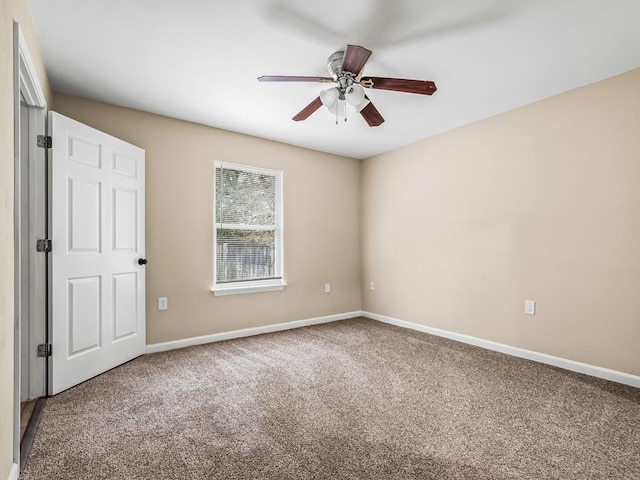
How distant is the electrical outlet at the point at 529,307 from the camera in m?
3.03

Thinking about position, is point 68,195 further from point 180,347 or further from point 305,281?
point 305,281

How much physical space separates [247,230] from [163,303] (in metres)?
1.24

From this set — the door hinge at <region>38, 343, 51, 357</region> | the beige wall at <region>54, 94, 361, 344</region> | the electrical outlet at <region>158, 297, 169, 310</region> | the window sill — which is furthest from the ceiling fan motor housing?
the door hinge at <region>38, 343, 51, 357</region>

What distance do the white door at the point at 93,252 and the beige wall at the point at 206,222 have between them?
0.23 metres

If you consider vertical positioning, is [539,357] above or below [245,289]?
below

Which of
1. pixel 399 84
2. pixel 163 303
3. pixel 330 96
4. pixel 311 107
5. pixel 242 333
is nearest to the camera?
pixel 399 84

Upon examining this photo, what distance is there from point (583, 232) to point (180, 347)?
390cm

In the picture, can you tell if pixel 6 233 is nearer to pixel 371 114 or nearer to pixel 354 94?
pixel 354 94

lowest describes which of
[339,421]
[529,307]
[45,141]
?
[339,421]

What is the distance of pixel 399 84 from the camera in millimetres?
2168

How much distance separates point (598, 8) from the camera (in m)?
1.82

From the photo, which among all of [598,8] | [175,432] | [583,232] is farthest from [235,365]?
[598,8]

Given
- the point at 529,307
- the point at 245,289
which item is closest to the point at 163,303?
the point at 245,289

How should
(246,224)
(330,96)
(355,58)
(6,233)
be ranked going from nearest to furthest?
(6,233) → (355,58) → (330,96) → (246,224)
